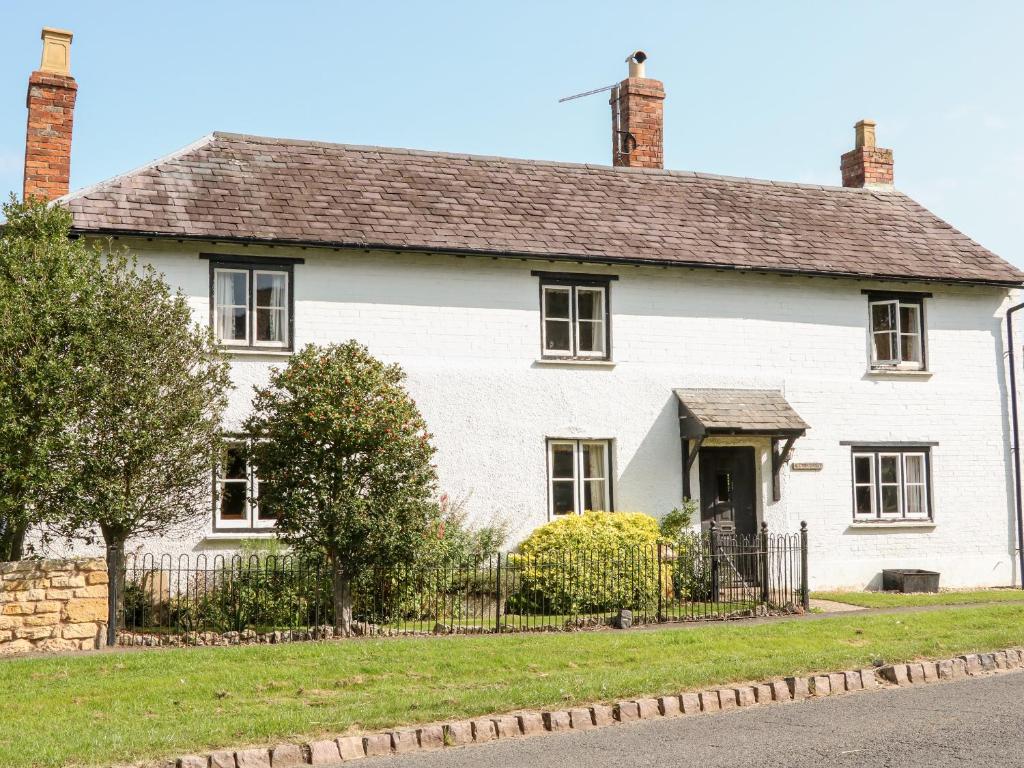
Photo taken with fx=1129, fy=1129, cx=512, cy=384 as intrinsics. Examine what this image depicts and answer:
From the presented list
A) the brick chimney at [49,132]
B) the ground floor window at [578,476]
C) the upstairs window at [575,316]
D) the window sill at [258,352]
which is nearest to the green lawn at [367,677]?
the ground floor window at [578,476]

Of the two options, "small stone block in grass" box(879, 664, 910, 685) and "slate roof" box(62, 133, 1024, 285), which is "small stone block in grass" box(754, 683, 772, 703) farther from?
"slate roof" box(62, 133, 1024, 285)

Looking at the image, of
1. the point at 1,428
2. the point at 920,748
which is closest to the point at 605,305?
the point at 1,428

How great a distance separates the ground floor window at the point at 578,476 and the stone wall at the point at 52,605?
8.30m

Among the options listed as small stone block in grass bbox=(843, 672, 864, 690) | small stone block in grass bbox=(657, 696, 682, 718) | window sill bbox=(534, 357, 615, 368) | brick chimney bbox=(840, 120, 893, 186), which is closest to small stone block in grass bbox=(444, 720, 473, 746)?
small stone block in grass bbox=(657, 696, 682, 718)

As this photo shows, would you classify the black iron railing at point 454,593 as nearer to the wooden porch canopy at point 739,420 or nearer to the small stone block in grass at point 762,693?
the wooden porch canopy at point 739,420

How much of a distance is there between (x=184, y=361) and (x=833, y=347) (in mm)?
12143

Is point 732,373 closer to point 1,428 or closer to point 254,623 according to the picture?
point 254,623

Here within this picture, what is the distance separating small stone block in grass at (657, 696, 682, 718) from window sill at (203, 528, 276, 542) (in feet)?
28.9

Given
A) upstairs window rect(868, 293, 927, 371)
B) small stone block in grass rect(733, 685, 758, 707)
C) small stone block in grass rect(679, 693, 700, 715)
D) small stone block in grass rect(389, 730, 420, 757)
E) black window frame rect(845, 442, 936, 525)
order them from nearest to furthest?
small stone block in grass rect(389, 730, 420, 757)
small stone block in grass rect(679, 693, 700, 715)
small stone block in grass rect(733, 685, 758, 707)
black window frame rect(845, 442, 936, 525)
upstairs window rect(868, 293, 927, 371)

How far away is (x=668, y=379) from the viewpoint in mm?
20031

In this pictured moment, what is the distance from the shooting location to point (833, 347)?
2108cm

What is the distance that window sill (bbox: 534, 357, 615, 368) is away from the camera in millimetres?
19391

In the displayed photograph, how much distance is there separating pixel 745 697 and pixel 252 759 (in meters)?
4.59

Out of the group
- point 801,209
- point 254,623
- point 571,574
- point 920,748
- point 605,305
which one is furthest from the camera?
point 801,209
